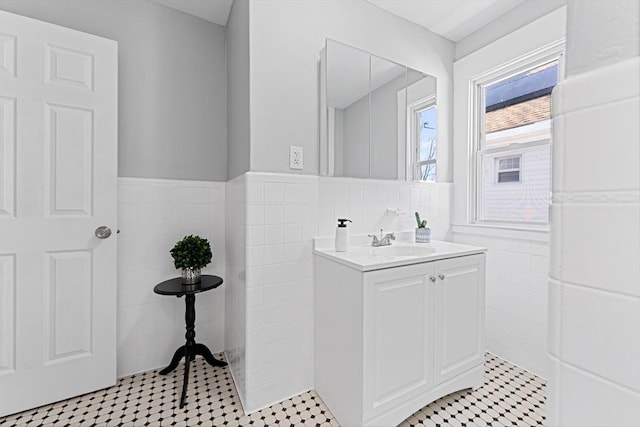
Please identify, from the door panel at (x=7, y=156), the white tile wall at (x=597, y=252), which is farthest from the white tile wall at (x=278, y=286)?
the white tile wall at (x=597, y=252)

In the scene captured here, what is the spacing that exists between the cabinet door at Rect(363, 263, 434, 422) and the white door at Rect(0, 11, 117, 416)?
4.98ft

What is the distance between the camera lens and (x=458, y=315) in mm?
1721

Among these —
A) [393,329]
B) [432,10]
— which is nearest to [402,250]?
[393,329]

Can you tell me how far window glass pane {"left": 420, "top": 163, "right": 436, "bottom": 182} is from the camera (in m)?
2.33

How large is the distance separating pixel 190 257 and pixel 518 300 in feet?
7.21

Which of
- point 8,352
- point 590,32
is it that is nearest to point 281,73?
point 590,32

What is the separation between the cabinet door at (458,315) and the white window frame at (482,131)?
0.68m

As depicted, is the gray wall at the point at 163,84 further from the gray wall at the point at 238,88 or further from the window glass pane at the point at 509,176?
the window glass pane at the point at 509,176

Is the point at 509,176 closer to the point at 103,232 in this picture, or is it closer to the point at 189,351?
the point at 189,351

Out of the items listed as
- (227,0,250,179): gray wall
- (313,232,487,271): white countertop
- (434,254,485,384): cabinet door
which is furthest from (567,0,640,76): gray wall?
(227,0,250,179): gray wall

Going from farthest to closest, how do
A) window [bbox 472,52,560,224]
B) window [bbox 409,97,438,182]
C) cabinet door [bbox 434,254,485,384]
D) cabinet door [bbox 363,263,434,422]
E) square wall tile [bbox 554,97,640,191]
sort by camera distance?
window [bbox 409,97,438,182], window [bbox 472,52,560,224], cabinet door [bbox 434,254,485,384], cabinet door [bbox 363,263,434,422], square wall tile [bbox 554,97,640,191]

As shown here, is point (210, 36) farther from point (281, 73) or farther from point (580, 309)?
point (580, 309)

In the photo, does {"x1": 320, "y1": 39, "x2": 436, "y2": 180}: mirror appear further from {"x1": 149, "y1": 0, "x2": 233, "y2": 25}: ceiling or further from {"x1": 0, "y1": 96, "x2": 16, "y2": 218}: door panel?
{"x1": 0, "y1": 96, "x2": 16, "y2": 218}: door panel

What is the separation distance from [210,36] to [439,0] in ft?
5.29
